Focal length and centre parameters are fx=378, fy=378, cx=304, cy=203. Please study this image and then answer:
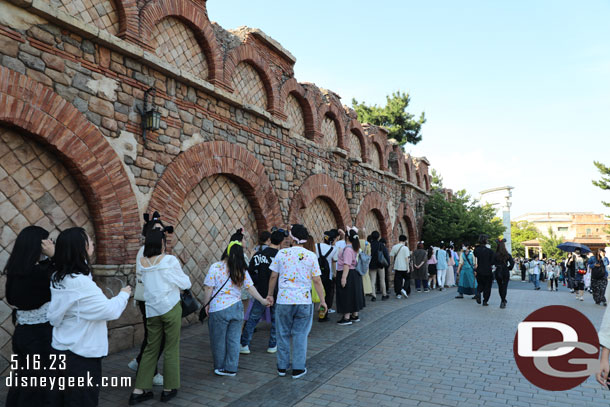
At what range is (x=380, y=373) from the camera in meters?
4.42

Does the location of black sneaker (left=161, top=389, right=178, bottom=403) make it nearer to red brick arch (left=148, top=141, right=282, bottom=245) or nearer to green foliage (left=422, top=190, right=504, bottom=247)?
red brick arch (left=148, top=141, right=282, bottom=245)

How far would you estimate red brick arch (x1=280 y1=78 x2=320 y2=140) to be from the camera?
10008mm

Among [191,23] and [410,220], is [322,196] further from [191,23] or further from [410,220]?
[410,220]

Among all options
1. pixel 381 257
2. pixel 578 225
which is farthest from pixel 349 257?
pixel 578 225

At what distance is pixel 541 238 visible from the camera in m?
56.6

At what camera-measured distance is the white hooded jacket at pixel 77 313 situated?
8.62 feet

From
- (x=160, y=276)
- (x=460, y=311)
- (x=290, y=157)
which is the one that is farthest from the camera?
(x=290, y=157)

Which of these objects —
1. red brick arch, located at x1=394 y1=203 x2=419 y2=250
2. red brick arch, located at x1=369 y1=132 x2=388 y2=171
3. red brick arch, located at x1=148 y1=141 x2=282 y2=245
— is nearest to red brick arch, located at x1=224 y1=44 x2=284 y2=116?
red brick arch, located at x1=148 y1=141 x2=282 y2=245

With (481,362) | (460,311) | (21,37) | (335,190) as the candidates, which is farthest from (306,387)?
(335,190)

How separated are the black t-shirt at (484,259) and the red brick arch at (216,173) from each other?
195 inches

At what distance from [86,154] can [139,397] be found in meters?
3.17

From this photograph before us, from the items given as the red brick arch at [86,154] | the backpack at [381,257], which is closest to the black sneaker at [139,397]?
the red brick arch at [86,154]

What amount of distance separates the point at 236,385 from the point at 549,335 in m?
3.59

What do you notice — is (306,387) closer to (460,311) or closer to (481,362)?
(481,362)
